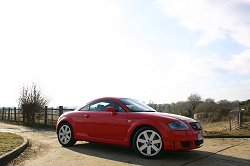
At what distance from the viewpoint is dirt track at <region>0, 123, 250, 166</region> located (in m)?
6.99

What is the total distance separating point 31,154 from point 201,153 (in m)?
4.31

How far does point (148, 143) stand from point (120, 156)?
0.81m

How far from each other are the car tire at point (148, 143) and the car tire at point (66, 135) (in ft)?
8.15

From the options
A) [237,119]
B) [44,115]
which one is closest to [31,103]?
[44,115]

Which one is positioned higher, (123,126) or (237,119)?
(123,126)

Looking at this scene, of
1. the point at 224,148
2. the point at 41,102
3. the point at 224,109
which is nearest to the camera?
the point at 224,148

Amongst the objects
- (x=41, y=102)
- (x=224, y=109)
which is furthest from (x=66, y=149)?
(x=224, y=109)

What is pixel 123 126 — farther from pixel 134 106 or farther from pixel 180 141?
pixel 180 141

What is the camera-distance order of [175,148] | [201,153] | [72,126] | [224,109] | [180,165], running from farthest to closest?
1. [224,109]
2. [72,126]
3. [201,153]
4. [175,148]
5. [180,165]

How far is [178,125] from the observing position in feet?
24.1

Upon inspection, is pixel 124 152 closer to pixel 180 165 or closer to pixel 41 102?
pixel 180 165

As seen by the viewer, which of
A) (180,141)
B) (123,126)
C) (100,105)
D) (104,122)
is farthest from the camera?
(100,105)

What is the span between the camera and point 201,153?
315 inches

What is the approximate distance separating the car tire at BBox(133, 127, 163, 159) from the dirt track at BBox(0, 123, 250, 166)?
183mm
